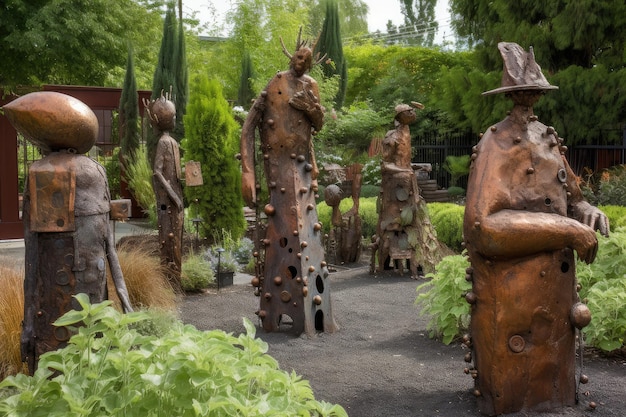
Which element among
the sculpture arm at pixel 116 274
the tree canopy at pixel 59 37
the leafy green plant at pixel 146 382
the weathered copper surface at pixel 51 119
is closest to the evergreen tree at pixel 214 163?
the tree canopy at pixel 59 37

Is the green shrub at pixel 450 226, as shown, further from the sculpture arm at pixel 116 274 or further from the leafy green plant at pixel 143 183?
the sculpture arm at pixel 116 274

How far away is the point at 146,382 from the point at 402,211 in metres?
8.19

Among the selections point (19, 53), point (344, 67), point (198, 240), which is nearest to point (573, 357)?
point (198, 240)

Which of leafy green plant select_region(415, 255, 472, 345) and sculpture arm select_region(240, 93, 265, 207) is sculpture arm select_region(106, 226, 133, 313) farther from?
leafy green plant select_region(415, 255, 472, 345)

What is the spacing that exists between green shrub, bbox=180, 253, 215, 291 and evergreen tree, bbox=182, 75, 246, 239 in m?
1.70

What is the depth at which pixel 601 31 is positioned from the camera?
53.3 ft

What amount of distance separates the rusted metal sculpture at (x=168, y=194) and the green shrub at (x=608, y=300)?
15.4 feet

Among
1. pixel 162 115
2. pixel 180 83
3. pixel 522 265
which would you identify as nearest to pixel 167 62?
pixel 180 83

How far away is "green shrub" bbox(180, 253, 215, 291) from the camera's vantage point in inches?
354

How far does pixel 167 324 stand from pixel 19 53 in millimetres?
9850

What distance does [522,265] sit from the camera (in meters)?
3.92

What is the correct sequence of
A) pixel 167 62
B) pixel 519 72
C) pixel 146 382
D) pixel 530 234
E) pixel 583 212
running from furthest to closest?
pixel 167 62 < pixel 583 212 < pixel 519 72 < pixel 530 234 < pixel 146 382

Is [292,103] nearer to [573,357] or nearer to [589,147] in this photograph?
[573,357]

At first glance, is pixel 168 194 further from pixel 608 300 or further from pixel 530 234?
pixel 530 234
